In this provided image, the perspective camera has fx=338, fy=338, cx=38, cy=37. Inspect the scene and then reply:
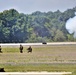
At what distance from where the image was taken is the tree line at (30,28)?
124062mm

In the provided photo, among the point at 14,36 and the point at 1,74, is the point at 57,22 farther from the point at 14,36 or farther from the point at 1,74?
the point at 1,74

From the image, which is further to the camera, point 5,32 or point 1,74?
point 5,32

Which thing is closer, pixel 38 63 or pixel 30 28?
pixel 38 63

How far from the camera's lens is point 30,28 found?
13262 centimetres

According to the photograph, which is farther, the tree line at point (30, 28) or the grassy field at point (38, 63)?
the tree line at point (30, 28)

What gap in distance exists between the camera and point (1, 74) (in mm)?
21469

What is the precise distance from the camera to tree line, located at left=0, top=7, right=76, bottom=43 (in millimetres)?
124062

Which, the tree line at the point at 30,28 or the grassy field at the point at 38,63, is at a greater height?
the tree line at the point at 30,28

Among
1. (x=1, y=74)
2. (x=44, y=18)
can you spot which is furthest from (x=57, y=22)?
(x=1, y=74)

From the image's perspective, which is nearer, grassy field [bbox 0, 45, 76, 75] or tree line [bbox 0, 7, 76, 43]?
grassy field [bbox 0, 45, 76, 75]

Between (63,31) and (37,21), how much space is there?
43.5ft

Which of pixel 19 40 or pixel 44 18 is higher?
pixel 44 18

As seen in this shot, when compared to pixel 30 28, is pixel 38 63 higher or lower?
lower

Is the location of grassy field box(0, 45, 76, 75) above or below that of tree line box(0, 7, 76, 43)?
below
